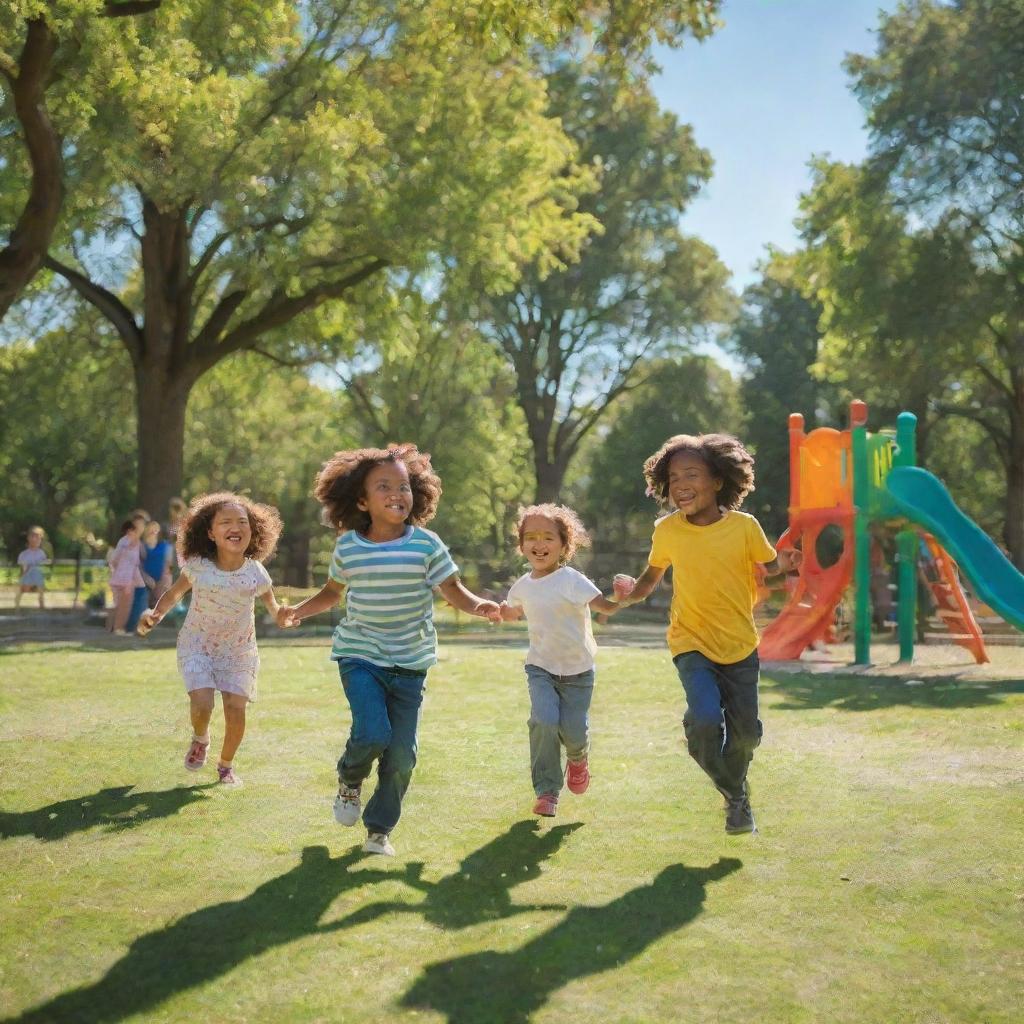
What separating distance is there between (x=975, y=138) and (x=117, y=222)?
17.4m

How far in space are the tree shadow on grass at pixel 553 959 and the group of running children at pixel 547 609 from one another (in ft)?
4.01

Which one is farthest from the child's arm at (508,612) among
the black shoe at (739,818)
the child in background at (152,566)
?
the child in background at (152,566)

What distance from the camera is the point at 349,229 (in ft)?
80.9

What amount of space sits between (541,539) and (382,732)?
138 cm

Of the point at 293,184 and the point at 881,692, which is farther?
the point at 293,184

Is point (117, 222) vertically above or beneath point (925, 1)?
beneath

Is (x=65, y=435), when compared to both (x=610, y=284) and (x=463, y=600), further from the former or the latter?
(x=463, y=600)

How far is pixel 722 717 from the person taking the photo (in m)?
6.45

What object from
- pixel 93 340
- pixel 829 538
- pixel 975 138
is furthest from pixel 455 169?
pixel 829 538

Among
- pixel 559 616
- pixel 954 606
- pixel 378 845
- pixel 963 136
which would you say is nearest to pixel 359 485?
pixel 559 616

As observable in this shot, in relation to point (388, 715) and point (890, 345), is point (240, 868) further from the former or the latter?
point (890, 345)

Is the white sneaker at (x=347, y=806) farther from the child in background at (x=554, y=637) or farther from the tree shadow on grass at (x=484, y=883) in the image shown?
the child in background at (x=554, y=637)

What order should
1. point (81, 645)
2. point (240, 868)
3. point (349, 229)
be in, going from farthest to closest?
point (349, 229) → point (81, 645) → point (240, 868)

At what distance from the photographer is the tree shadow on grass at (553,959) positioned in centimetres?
411
